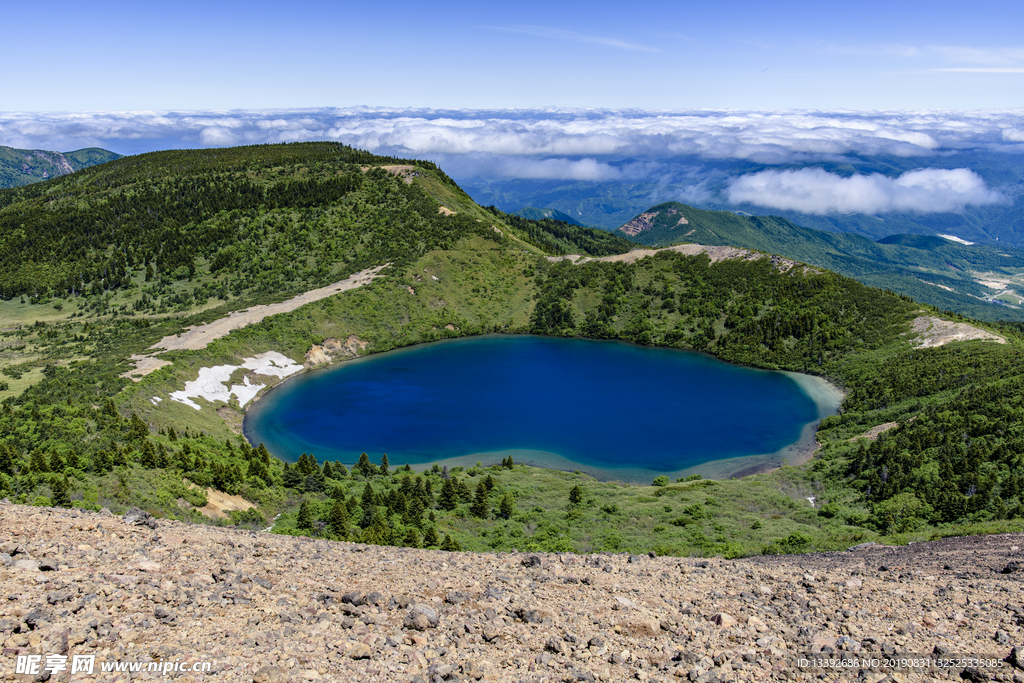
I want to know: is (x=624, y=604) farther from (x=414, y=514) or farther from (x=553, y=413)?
(x=553, y=413)

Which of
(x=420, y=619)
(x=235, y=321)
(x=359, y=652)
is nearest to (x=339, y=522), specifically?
(x=420, y=619)

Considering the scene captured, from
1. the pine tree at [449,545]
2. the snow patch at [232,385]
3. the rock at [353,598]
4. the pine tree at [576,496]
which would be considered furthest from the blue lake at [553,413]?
the rock at [353,598]

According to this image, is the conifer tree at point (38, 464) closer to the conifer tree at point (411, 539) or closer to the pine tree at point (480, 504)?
the conifer tree at point (411, 539)

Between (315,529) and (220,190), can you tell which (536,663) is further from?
(220,190)

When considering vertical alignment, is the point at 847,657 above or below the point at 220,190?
below

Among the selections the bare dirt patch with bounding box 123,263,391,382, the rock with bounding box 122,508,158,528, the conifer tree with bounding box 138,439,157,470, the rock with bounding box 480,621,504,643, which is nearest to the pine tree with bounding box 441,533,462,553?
the rock with bounding box 122,508,158,528

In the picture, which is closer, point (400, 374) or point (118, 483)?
point (118, 483)

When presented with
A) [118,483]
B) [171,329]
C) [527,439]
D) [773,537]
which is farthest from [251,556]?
[171,329]
